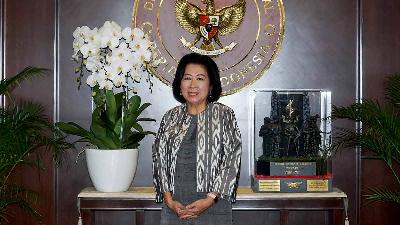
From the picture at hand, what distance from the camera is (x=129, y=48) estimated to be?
136 inches

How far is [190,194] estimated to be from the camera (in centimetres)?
299

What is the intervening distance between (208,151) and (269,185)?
0.68 meters

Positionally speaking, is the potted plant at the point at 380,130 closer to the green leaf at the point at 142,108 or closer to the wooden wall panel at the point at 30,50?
the green leaf at the point at 142,108

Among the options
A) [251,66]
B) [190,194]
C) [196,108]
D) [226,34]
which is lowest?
[190,194]

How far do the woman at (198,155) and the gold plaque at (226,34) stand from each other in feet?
2.46

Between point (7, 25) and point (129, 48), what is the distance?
0.93 meters

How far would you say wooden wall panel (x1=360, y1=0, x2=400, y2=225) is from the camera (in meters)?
3.91

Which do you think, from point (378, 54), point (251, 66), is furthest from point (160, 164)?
point (378, 54)

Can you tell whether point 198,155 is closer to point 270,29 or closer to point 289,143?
point 289,143

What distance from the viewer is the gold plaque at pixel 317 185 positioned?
352cm

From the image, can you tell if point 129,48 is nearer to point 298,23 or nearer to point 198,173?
point 198,173

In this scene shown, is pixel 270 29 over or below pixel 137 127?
over

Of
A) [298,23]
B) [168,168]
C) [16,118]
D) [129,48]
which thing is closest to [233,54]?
[298,23]

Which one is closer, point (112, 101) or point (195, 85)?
point (195, 85)
